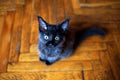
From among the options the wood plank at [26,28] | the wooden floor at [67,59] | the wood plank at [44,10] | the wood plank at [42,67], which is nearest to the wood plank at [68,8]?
the wooden floor at [67,59]

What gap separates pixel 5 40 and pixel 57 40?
1.45ft

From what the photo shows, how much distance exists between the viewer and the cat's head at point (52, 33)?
93cm

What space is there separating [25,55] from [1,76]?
0.19 metres

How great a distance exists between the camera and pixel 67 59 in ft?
3.81

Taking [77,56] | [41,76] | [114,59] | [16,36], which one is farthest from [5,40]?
[114,59]

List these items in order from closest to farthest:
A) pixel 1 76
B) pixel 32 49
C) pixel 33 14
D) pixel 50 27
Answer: pixel 50 27 < pixel 1 76 < pixel 32 49 < pixel 33 14

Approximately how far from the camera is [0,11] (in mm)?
1365

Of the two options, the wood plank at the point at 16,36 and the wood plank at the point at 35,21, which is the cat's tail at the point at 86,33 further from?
the wood plank at the point at 16,36

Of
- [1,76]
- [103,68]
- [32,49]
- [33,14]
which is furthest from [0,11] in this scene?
[103,68]

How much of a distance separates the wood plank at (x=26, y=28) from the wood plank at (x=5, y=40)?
0.30 feet

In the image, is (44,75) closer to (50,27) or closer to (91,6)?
(50,27)

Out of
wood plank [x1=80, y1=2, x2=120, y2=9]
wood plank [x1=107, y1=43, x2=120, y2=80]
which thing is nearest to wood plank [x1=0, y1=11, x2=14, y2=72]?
wood plank [x1=80, y1=2, x2=120, y2=9]

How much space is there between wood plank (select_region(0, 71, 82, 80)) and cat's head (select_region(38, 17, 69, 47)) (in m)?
0.22

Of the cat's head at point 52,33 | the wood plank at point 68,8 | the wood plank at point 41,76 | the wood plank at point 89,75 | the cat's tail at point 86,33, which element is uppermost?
the cat's head at point 52,33
